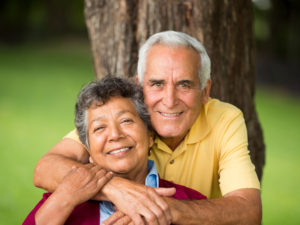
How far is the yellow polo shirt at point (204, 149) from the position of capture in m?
2.96

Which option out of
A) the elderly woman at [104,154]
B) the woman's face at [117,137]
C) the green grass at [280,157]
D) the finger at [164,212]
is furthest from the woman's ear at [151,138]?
the green grass at [280,157]

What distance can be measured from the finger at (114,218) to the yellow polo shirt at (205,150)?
2.40 ft

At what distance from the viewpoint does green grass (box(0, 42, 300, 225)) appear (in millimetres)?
6477

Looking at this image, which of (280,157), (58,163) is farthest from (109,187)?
(280,157)

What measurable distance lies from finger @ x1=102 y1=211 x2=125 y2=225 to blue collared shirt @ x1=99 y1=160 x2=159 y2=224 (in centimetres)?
12

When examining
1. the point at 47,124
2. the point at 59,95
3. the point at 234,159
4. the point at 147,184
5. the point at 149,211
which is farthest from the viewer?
the point at 59,95

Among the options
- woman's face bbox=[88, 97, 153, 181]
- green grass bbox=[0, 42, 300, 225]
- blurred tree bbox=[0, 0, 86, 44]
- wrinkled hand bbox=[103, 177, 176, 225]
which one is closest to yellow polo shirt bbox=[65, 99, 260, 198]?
woman's face bbox=[88, 97, 153, 181]

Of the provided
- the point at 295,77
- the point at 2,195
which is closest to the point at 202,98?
the point at 2,195

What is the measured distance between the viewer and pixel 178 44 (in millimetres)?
2938

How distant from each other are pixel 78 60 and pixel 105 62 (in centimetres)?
1515

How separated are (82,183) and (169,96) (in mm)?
851

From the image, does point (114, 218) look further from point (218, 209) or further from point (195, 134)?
point (195, 134)

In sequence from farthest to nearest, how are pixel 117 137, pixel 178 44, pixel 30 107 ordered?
1. pixel 30 107
2. pixel 178 44
3. pixel 117 137

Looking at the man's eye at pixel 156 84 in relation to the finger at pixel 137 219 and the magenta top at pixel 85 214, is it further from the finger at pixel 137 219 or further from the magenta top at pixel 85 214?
the finger at pixel 137 219
